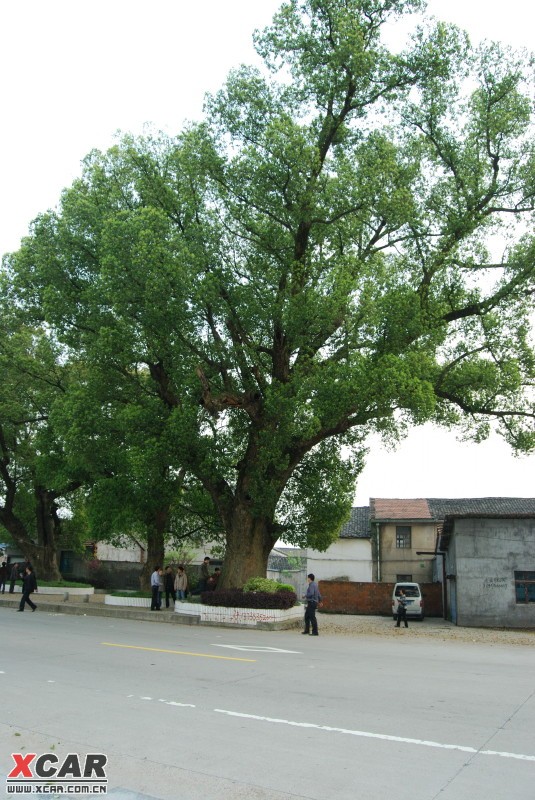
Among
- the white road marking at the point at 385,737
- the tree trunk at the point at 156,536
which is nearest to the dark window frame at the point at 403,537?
the tree trunk at the point at 156,536

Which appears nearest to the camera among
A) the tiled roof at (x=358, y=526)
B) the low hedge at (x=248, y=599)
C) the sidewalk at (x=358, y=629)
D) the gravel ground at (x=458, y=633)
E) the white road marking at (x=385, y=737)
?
the white road marking at (x=385, y=737)

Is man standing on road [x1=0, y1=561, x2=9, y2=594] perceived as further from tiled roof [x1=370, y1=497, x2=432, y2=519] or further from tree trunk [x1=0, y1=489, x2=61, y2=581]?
tiled roof [x1=370, y1=497, x2=432, y2=519]

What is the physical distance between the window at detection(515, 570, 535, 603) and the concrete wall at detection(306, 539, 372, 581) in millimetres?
19508

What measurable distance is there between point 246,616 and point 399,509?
2523 cm

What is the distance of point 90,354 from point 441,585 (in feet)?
63.8

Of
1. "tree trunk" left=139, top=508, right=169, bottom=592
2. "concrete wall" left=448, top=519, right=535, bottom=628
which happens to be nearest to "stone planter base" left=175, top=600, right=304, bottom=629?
"concrete wall" left=448, top=519, right=535, bottom=628

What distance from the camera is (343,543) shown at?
146 ft

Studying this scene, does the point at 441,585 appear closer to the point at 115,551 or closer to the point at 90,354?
the point at 90,354

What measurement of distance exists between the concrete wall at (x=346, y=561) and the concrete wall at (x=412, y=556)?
5.63ft

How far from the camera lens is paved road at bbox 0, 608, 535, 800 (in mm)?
5781

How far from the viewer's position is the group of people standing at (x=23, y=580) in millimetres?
23234

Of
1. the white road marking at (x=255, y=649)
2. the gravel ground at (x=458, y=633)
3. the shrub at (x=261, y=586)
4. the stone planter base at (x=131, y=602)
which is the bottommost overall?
the gravel ground at (x=458, y=633)

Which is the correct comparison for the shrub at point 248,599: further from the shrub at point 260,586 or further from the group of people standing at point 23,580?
the group of people standing at point 23,580

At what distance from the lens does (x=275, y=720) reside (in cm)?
786
